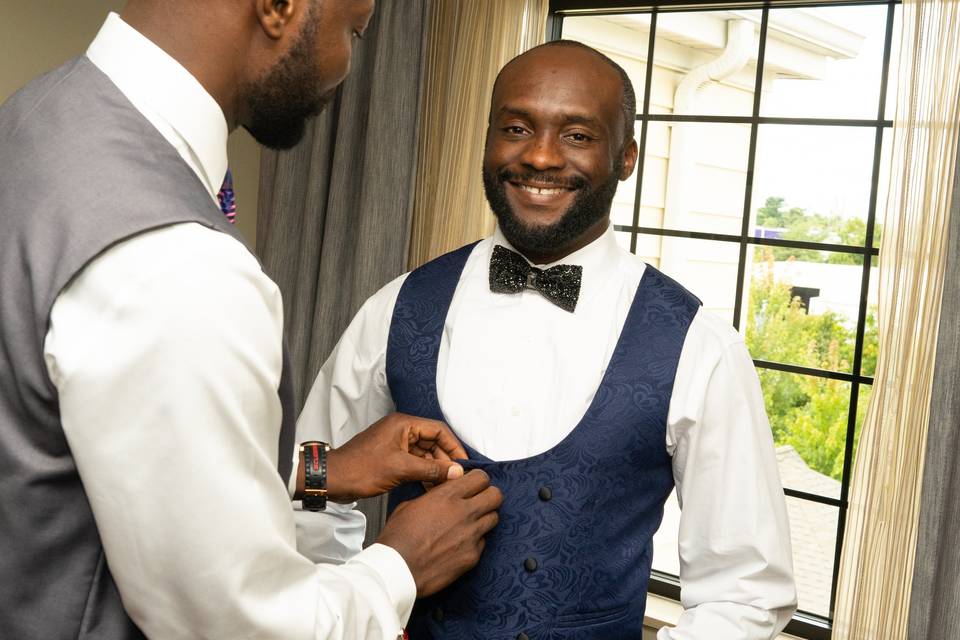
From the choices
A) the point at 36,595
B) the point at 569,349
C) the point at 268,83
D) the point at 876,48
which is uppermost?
the point at 876,48

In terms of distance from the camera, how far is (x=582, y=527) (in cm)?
153

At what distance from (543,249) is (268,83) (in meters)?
0.84

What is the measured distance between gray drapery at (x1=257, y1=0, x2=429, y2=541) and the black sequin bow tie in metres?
1.62

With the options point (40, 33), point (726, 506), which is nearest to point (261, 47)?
point (726, 506)

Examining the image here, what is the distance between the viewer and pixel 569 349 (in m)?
1.69

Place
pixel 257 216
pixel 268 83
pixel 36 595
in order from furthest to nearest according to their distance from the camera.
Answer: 1. pixel 257 216
2. pixel 268 83
3. pixel 36 595

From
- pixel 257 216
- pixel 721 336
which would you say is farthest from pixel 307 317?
pixel 721 336

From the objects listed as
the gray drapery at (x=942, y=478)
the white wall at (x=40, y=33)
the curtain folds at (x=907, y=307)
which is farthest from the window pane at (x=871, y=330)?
the white wall at (x=40, y=33)

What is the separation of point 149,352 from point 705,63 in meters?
2.71

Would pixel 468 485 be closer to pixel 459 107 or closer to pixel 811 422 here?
pixel 811 422

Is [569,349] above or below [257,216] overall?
below

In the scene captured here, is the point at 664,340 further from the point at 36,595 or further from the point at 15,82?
the point at 15,82

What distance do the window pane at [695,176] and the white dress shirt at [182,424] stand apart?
8.03ft

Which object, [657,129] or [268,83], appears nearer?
[268,83]
